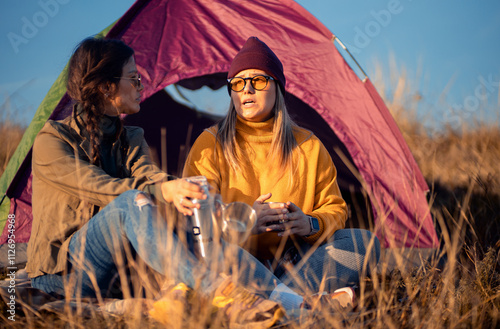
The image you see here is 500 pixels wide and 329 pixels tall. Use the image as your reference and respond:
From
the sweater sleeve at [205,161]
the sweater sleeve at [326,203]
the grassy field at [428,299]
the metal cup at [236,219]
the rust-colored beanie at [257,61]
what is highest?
the rust-colored beanie at [257,61]

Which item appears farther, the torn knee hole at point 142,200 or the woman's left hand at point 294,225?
the woman's left hand at point 294,225

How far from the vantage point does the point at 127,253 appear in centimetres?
148

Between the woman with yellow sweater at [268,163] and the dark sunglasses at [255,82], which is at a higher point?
the dark sunglasses at [255,82]

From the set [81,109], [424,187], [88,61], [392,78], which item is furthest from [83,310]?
[392,78]

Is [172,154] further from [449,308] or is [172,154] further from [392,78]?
[392,78]

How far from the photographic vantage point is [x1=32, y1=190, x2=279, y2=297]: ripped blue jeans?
1.40m

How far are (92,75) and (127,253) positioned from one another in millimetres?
746

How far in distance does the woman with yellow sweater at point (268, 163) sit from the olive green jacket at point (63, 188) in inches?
13.8

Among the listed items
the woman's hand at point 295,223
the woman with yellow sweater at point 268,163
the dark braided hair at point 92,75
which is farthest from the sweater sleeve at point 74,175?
the woman's hand at point 295,223

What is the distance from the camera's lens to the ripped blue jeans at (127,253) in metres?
1.40

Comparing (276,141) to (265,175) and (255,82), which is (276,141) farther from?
(255,82)

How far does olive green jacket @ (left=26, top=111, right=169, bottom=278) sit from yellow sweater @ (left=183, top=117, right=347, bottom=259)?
0.30 metres

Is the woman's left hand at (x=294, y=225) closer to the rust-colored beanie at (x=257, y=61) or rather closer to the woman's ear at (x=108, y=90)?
the rust-colored beanie at (x=257, y=61)

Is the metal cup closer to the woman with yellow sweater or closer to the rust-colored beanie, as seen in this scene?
the woman with yellow sweater
